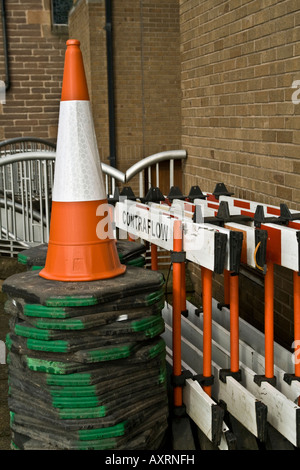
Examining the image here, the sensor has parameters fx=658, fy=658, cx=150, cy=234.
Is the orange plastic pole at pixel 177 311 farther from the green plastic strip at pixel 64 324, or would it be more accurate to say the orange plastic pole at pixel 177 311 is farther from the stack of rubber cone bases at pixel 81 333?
the green plastic strip at pixel 64 324

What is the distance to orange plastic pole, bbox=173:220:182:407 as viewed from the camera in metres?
3.82

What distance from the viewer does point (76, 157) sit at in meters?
3.63

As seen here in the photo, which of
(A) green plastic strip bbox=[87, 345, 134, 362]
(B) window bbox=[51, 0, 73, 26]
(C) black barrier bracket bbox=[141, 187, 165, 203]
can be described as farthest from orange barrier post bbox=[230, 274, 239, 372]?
(B) window bbox=[51, 0, 73, 26]

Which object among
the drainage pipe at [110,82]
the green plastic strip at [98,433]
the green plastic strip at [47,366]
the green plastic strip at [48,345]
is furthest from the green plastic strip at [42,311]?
the drainage pipe at [110,82]

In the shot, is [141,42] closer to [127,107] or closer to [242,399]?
[127,107]

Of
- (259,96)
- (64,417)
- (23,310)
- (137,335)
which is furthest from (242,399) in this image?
(259,96)

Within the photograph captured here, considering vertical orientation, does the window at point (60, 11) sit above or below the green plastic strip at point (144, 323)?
above

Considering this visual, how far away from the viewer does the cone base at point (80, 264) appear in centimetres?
356

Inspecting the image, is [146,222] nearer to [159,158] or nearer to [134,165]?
[159,158]

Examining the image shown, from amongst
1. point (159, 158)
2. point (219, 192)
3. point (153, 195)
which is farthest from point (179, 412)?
point (159, 158)

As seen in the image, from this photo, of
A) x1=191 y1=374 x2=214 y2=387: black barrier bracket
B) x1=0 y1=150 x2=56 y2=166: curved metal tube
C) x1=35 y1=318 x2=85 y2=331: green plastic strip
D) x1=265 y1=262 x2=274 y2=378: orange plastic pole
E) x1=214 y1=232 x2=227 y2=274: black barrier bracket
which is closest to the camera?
x1=35 y1=318 x2=85 y2=331: green plastic strip

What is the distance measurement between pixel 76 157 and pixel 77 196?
215 millimetres

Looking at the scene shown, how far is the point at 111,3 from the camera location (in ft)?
Answer: 37.3

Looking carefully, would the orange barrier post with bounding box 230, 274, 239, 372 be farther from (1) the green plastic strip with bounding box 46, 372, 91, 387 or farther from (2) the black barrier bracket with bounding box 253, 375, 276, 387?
(1) the green plastic strip with bounding box 46, 372, 91, 387
